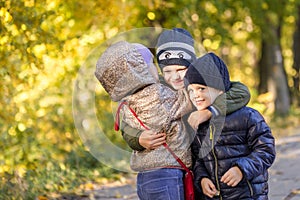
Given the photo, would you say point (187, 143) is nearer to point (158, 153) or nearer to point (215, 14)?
point (158, 153)

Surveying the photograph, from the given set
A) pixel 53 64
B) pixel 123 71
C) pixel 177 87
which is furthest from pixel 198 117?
pixel 53 64

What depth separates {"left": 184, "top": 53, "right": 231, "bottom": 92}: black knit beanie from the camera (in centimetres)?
388

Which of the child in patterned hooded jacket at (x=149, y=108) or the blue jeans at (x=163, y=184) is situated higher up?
the child in patterned hooded jacket at (x=149, y=108)

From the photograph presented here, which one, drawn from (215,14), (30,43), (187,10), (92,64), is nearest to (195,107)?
(30,43)

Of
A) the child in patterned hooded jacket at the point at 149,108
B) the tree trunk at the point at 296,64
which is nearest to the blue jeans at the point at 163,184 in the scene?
the child in patterned hooded jacket at the point at 149,108

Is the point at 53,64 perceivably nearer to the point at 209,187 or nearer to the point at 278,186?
the point at 278,186

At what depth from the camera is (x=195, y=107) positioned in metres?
3.96

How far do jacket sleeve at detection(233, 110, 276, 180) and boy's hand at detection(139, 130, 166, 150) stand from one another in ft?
1.50

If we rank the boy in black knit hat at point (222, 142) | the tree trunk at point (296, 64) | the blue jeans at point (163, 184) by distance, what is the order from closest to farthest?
the blue jeans at point (163, 184), the boy in black knit hat at point (222, 142), the tree trunk at point (296, 64)

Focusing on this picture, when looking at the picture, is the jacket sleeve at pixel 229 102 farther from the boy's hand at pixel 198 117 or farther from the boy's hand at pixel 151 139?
the boy's hand at pixel 151 139

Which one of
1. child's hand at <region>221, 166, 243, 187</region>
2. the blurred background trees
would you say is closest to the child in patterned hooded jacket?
child's hand at <region>221, 166, 243, 187</region>

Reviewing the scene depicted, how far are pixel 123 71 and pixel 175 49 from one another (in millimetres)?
357

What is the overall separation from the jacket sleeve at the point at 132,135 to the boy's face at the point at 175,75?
1.12 ft

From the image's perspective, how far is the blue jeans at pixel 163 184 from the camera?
12.4 feet
